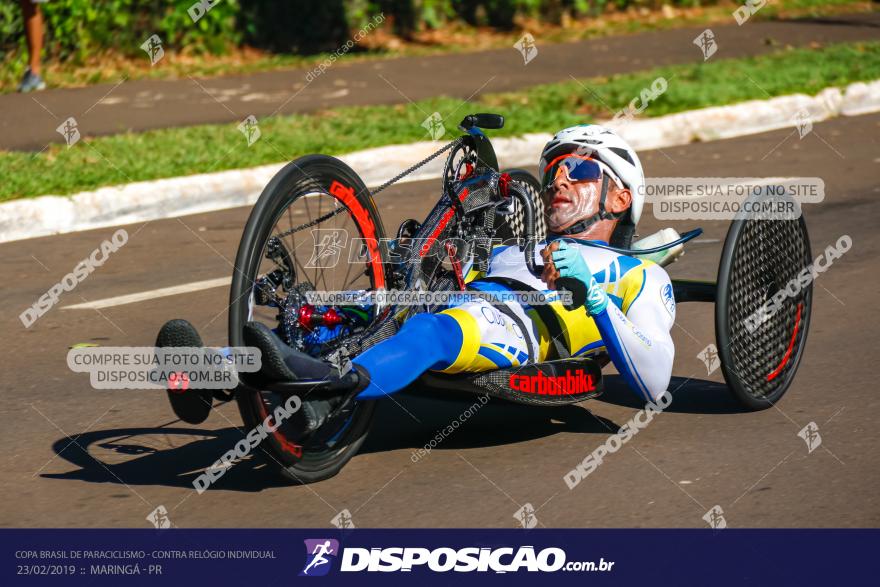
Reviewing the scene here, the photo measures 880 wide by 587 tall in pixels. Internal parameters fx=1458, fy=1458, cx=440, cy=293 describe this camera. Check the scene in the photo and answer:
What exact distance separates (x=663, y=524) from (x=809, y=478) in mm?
633

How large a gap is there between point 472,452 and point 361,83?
8632 millimetres

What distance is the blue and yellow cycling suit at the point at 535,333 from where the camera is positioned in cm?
445

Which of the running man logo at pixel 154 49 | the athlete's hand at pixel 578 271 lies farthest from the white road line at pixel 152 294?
the running man logo at pixel 154 49

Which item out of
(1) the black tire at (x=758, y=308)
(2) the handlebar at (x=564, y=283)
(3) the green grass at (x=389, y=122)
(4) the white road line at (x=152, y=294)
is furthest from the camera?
(3) the green grass at (x=389, y=122)

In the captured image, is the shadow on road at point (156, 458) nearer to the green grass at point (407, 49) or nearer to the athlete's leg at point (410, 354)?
the athlete's leg at point (410, 354)

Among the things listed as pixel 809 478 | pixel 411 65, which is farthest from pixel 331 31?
pixel 809 478

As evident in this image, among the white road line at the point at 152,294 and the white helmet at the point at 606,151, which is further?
the white road line at the point at 152,294

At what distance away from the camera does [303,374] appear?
4.14 metres

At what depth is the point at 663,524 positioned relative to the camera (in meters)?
4.25

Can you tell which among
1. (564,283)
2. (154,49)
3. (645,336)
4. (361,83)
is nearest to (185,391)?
(564,283)

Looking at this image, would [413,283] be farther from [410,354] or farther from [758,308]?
[758,308]

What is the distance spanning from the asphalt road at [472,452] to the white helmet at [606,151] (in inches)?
32.9

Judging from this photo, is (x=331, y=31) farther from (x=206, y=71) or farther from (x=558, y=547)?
(x=558, y=547)

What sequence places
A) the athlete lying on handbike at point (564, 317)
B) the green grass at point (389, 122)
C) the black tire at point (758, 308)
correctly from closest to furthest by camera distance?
the athlete lying on handbike at point (564, 317), the black tire at point (758, 308), the green grass at point (389, 122)
